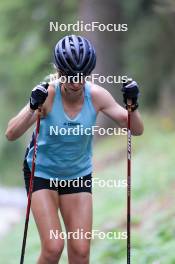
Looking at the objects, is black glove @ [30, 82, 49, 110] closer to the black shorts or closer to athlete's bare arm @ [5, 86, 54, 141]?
athlete's bare arm @ [5, 86, 54, 141]

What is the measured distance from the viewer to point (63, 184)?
656 cm

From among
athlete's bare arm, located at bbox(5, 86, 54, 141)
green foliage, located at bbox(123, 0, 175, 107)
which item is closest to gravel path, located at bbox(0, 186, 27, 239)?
green foliage, located at bbox(123, 0, 175, 107)

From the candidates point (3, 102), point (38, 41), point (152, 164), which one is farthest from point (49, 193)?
point (3, 102)

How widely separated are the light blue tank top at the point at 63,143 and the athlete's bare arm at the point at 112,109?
0.20 ft

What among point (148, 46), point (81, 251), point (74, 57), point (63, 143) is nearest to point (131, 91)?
point (74, 57)

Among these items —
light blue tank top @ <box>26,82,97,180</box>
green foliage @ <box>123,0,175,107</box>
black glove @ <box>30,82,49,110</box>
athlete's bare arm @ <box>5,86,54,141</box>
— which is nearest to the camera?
black glove @ <box>30,82,49,110</box>

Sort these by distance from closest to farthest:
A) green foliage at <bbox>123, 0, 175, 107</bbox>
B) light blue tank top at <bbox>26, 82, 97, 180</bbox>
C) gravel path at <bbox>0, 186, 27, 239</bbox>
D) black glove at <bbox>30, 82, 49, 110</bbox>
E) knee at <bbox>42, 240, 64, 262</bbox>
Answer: black glove at <bbox>30, 82, 49, 110</bbox> < knee at <bbox>42, 240, 64, 262</bbox> < light blue tank top at <bbox>26, 82, 97, 180</bbox> < gravel path at <bbox>0, 186, 27, 239</bbox> < green foliage at <bbox>123, 0, 175, 107</bbox>

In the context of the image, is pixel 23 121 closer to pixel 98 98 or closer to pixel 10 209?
pixel 98 98

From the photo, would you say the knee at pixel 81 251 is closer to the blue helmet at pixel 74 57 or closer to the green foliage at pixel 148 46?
the blue helmet at pixel 74 57

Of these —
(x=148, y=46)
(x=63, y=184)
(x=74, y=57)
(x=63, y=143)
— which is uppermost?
(x=148, y=46)

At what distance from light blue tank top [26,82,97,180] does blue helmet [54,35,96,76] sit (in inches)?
7.9

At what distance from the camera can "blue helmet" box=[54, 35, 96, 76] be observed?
6.31 m

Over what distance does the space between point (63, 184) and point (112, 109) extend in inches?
30.3

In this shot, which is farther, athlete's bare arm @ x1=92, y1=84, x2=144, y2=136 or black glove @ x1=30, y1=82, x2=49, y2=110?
athlete's bare arm @ x1=92, y1=84, x2=144, y2=136
